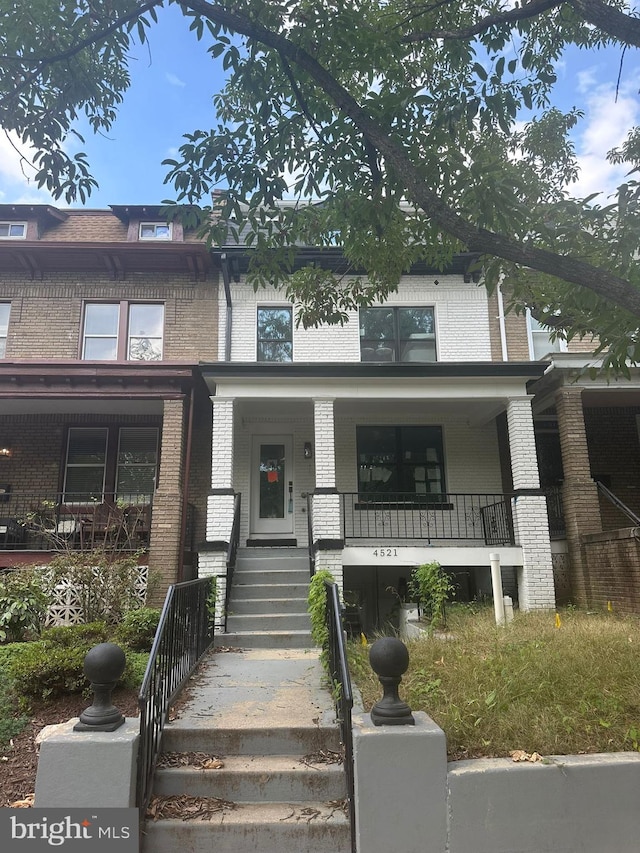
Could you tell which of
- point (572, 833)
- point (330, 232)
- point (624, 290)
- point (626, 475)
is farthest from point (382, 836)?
point (626, 475)

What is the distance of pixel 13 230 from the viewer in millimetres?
13297

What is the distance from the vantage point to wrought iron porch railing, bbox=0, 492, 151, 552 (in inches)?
385

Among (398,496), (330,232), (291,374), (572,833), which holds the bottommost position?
(572,833)

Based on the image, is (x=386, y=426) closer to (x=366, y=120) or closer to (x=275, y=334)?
(x=275, y=334)

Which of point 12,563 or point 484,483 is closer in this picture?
point 12,563

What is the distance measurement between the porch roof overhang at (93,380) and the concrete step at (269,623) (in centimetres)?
423

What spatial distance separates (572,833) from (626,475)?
35.4ft

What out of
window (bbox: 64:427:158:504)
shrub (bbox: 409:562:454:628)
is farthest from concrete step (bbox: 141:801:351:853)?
window (bbox: 64:427:158:504)

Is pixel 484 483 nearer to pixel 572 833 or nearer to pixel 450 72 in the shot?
pixel 450 72

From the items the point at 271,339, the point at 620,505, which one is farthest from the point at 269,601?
the point at 620,505

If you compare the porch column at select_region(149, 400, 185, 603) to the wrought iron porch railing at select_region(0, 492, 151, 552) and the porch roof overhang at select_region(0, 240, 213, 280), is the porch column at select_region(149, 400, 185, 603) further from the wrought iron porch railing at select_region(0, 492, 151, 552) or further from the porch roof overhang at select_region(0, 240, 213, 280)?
the porch roof overhang at select_region(0, 240, 213, 280)

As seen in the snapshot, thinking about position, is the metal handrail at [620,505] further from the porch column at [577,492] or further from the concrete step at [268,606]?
the concrete step at [268,606]

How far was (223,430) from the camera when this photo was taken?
33.7 ft

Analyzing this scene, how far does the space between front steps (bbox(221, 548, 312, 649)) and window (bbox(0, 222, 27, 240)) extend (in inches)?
351
